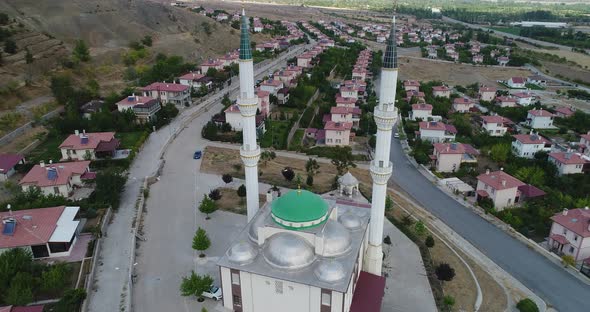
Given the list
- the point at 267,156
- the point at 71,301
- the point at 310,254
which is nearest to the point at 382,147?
the point at 310,254

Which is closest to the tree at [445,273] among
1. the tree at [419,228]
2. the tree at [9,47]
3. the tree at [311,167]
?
the tree at [419,228]

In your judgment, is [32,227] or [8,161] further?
[8,161]

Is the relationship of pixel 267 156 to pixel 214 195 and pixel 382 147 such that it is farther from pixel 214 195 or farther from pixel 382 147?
pixel 382 147

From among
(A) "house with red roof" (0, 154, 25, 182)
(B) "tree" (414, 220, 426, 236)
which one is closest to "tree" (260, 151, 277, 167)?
(B) "tree" (414, 220, 426, 236)

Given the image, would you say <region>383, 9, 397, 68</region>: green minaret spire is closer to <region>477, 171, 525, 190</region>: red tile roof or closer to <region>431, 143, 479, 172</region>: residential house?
<region>477, 171, 525, 190</region>: red tile roof

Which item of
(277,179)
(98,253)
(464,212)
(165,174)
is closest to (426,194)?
(464,212)

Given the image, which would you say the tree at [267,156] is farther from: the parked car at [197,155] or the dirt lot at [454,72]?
the dirt lot at [454,72]
